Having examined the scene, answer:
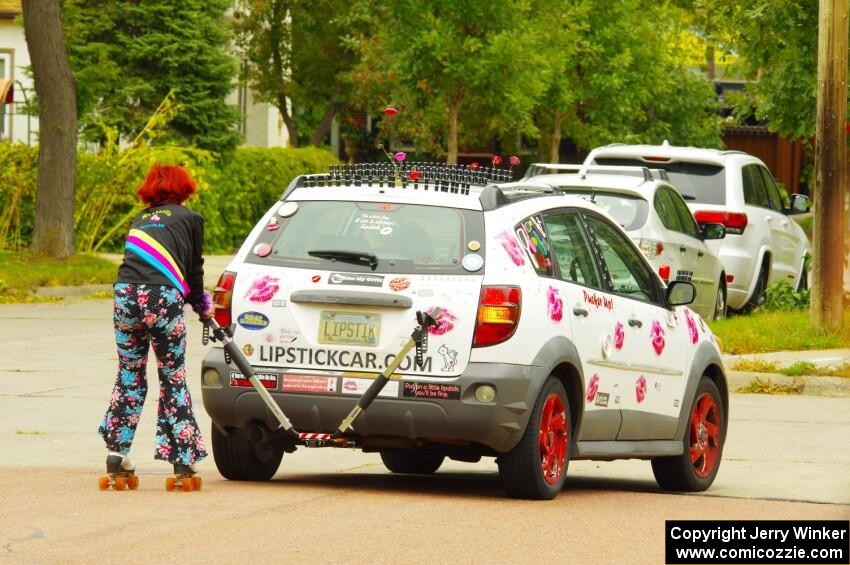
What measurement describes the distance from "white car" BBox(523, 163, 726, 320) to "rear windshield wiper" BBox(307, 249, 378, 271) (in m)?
7.41

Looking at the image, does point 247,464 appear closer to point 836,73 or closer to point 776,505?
point 776,505

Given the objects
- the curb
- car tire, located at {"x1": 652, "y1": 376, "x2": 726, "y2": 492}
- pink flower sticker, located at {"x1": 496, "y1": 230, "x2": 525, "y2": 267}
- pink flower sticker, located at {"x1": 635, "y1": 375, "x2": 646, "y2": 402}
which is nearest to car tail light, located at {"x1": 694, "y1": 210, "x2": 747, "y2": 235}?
the curb

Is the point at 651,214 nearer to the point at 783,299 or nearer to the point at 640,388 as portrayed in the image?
the point at 783,299

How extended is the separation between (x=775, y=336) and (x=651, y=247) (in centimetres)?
148

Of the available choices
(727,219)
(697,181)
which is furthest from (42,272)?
(727,219)

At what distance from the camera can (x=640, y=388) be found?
9906 millimetres

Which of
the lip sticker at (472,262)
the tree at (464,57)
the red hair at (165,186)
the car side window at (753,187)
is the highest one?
the tree at (464,57)

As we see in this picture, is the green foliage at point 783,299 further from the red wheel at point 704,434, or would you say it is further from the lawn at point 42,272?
the red wheel at point 704,434

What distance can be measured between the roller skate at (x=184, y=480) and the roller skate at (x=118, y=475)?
0.19 metres

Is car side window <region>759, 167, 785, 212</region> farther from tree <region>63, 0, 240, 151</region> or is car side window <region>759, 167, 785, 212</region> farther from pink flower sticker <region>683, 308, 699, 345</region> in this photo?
tree <region>63, 0, 240, 151</region>

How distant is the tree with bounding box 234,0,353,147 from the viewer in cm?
4406

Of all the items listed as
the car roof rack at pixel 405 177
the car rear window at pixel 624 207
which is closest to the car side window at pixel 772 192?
the car rear window at pixel 624 207

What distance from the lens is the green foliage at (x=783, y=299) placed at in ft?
65.3

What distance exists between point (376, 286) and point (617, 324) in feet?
5.05
